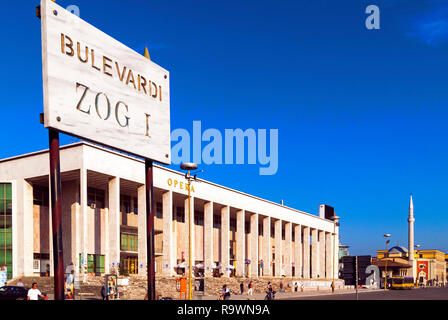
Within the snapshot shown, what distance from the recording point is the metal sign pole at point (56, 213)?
10.9 m

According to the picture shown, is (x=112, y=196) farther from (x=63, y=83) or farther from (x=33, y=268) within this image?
(x=63, y=83)

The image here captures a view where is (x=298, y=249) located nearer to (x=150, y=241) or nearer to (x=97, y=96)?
(x=150, y=241)

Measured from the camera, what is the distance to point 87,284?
45.9 metres

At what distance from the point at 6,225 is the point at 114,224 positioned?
1158 centimetres

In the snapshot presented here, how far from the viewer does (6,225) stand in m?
52.4

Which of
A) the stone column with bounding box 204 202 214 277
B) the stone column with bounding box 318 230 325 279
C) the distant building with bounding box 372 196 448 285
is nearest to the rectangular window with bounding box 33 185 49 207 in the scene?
the stone column with bounding box 204 202 214 277

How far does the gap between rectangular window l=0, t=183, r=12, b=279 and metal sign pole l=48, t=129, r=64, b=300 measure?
4496cm

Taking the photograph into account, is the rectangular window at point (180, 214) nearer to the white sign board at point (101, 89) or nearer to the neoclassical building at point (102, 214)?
the neoclassical building at point (102, 214)

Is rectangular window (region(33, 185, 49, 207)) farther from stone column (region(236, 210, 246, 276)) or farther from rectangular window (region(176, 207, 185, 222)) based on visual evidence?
stone column (region(236, 210, 246, 276))

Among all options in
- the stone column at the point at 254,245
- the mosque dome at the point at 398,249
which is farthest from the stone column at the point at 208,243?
the mosque dome at the point at 398,249

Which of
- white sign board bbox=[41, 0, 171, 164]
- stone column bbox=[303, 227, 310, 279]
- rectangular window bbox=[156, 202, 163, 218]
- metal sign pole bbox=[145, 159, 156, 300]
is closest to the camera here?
white sign board bbox=[41, 0, 171, 164]

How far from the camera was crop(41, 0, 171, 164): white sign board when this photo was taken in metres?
11.9

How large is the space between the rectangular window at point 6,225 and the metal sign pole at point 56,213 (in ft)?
148
